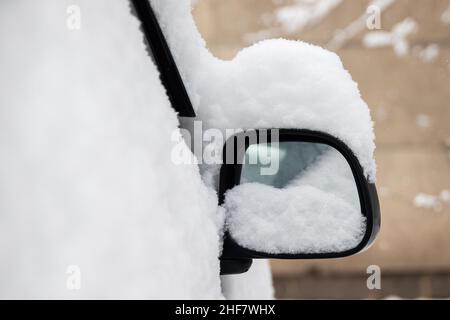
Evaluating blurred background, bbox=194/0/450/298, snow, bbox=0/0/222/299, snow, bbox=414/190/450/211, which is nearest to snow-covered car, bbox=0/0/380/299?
snow, bbox=0/0/222/299

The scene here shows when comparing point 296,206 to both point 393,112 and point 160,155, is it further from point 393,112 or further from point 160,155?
point 393,112

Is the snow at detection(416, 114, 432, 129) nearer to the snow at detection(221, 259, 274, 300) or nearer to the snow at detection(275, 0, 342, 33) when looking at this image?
the snow at detection(275, 0, 342, 33)

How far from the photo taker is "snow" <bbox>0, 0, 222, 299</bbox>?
0.57m

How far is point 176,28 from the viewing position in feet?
2.93

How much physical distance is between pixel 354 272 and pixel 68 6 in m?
3.78

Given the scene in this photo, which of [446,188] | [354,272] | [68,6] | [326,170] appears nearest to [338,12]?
[446,188]

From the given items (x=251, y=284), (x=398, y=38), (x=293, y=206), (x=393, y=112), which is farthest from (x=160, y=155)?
(x=398, y=38)

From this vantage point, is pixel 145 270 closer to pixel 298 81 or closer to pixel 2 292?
pixel 2 292

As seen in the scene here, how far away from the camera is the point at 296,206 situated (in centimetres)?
89

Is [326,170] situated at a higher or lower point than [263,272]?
higher

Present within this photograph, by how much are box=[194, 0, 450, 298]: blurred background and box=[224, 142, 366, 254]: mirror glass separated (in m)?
3.30

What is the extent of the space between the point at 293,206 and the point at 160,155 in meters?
0.26

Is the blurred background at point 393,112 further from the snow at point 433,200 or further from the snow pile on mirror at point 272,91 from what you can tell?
the snow pile on mirror at point 272,91

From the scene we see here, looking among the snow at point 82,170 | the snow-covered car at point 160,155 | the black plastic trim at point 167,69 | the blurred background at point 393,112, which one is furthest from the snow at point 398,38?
the snow at point 82,170
